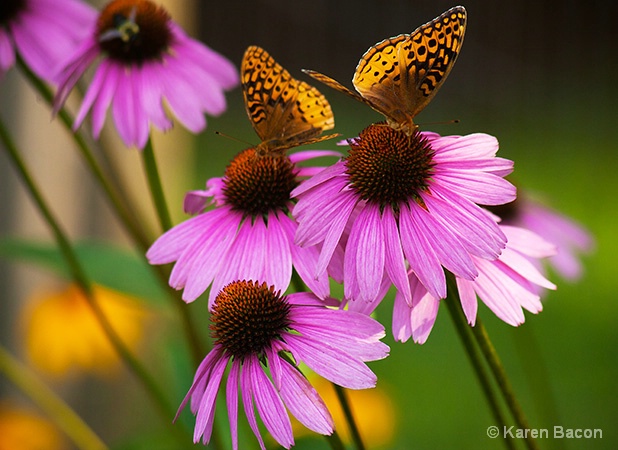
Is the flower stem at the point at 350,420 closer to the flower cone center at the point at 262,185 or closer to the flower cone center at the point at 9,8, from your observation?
the flower cone center at the point at 262,185

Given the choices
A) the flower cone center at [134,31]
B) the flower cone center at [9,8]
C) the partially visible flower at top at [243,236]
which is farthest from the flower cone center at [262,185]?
the flower cone center at [9,8]

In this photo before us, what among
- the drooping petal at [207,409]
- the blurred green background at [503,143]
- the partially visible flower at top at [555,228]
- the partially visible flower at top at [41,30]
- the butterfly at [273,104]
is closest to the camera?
the drooping petal at [207,409]

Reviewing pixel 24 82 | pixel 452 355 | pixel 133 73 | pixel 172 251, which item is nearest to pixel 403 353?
pixel 452 355

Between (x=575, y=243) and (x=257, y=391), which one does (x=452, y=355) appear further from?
(x=257, y=391)

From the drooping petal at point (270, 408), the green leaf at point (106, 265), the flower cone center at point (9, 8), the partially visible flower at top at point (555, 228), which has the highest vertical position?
the flower cone center at point (9, 8)

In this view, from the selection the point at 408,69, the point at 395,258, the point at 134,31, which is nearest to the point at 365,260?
the point at 395,258

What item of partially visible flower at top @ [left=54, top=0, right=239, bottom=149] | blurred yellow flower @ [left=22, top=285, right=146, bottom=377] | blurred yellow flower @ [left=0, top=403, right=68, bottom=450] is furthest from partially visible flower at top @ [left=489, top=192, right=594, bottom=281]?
blurred yellow flower @ [left=0, top=403, right=68, bottom=450]

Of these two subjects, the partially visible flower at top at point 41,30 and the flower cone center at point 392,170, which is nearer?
the flower cone center at point 392,170

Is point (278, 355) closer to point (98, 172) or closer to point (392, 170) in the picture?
point (392, 170)
